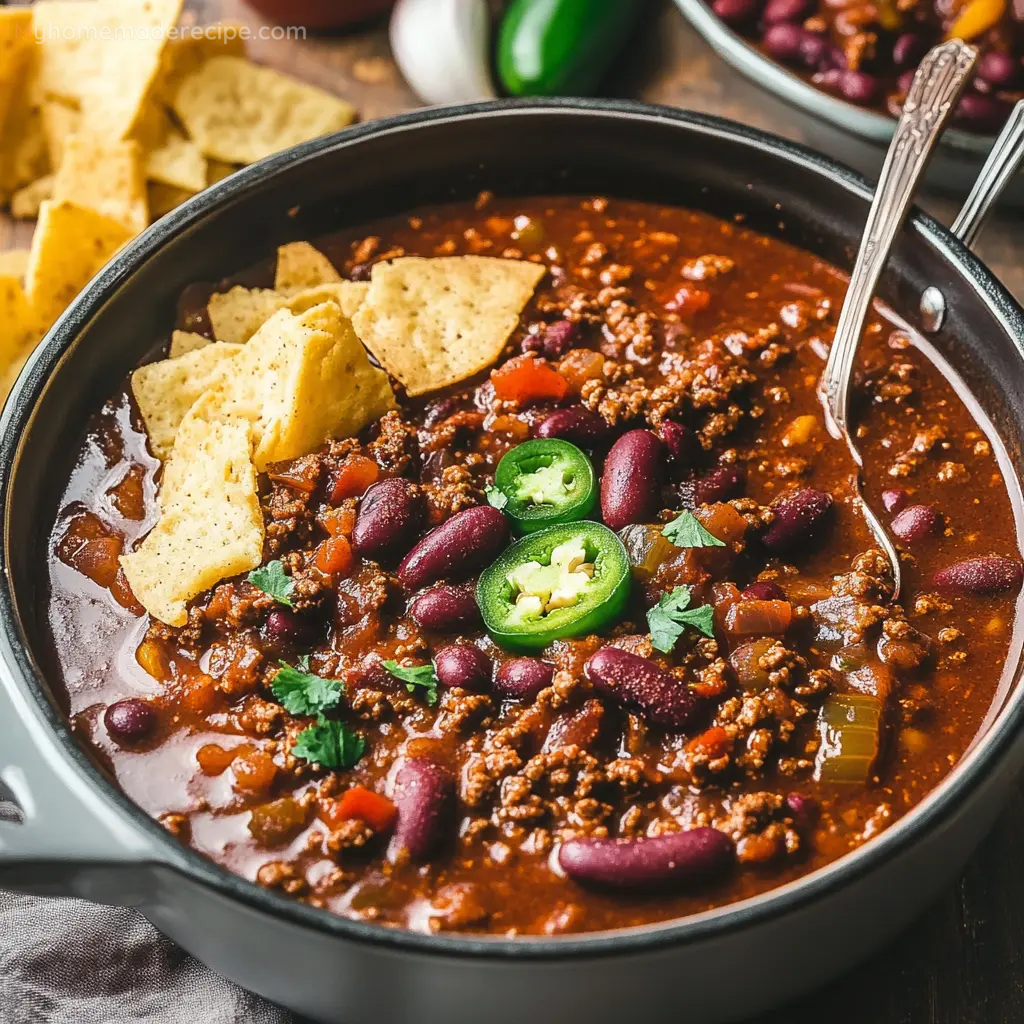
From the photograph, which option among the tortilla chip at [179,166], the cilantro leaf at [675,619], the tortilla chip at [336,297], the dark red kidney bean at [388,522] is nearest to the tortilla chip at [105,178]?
the tortilla chip at [179,166]

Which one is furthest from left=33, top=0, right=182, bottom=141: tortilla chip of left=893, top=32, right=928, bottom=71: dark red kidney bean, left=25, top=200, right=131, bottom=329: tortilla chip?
left=893, top=32, right=928, bottom=71: dark red kidney bean

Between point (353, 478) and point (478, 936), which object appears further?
point (353, 478)

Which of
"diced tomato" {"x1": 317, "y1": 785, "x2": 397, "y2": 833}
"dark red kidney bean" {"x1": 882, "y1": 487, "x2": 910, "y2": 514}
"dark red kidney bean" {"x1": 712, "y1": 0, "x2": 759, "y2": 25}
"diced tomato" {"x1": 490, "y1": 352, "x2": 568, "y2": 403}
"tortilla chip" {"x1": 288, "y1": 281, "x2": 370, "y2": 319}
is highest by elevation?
"dark red kidney bean" {"x1": 712, "y1": 0, "x2": 759, "y2": 25}

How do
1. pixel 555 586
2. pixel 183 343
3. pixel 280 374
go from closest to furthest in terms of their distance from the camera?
pixel 555 586
pixel 280 374
pixel 183 343

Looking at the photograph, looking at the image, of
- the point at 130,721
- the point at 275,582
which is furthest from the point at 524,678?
the point at 130,721

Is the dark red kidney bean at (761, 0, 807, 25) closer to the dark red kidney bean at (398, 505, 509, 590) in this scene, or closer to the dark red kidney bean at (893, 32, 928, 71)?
the dark red kidney bean at (893, 32, 928, 71)

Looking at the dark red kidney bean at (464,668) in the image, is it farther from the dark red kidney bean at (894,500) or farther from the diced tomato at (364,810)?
the dark red kidney bean at (894,500)

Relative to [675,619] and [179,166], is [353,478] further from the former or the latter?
[179,166]
